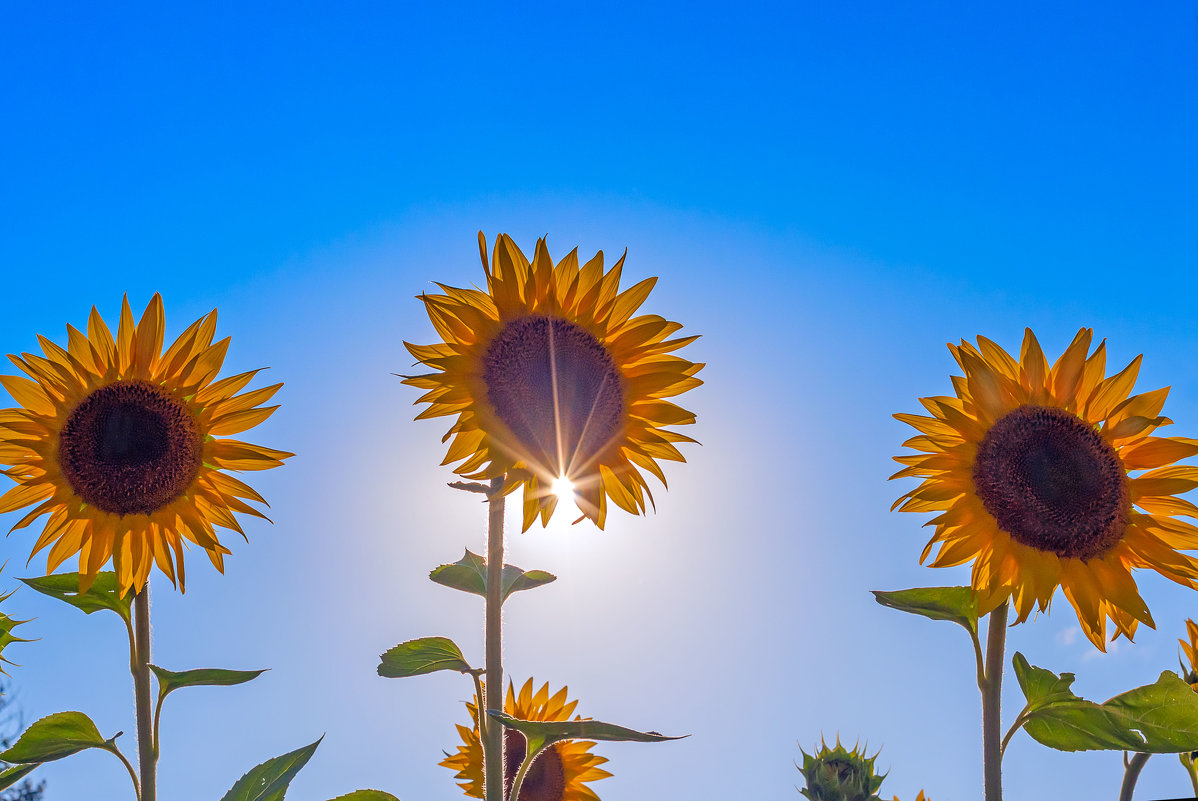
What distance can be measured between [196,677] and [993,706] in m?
2.03

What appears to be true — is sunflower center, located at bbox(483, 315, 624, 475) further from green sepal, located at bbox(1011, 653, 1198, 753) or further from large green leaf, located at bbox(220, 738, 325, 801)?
green sepal, located at bbox(1011, 653, 1198, 753)

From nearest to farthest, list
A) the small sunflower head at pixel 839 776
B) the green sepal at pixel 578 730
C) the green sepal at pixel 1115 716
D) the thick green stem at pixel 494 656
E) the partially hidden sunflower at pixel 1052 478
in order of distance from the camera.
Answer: the green sepal at pixel 578 730 < the thick green stem at pixel 494 656 < the green sepal at pixel 1115 716 < the partially hidden sunflower at pixel 1052 478 < the small sunflower head at pixel 839 776

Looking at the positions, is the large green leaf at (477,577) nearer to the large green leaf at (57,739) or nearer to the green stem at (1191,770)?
the large green leaf at (57,739)

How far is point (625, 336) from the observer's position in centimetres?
293

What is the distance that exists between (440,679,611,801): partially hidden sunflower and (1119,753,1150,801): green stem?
6.24ft

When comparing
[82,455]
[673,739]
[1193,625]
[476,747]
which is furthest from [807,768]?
[82,455]

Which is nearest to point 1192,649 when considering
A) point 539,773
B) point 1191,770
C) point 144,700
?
point 1191,770

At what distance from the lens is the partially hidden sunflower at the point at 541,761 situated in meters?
3.65

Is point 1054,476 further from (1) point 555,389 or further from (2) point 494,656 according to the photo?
(2) point 494,656

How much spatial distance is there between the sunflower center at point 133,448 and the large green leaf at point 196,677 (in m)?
0.69

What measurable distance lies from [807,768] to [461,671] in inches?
75.8

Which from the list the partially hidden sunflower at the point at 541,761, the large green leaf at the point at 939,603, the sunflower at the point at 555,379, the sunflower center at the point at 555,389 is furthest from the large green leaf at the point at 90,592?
the large green leaf at the point at 939,603

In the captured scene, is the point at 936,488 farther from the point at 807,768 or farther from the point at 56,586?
the point at 56,586

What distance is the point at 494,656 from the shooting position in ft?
7.20
